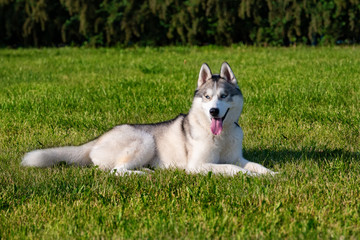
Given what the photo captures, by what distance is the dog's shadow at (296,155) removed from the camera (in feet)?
15.8

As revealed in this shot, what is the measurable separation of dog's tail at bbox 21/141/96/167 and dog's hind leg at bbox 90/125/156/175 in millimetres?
118

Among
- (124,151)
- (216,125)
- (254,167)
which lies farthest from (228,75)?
(124,151)

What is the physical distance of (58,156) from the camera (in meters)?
4.76

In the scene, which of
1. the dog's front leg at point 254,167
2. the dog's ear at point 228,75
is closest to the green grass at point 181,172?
the dog's front leg at point 254,167

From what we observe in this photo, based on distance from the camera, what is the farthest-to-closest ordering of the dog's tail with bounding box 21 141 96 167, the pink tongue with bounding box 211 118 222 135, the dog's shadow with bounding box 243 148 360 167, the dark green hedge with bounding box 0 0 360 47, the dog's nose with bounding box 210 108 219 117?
the dark green hedge with bounding box 0 0 360 47, the dog's shadow with bounding box 243 148 360 167, the dog's tail with bounding box 21 141 96 167, the pink tongue with bounding box 211 118 222 135, the dog's nose with bounding box 210 108 219 117

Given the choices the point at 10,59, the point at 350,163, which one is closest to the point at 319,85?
the point at 350,163

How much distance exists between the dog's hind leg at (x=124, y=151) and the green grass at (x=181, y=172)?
185mm

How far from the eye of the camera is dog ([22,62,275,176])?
4488mm

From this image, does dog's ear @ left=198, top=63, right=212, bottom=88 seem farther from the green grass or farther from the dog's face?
the green grass

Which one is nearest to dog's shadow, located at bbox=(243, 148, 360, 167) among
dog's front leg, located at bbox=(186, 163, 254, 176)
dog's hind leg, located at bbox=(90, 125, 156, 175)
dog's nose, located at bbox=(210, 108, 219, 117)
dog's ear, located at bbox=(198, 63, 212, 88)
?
dog's front leg, located at bbox=(186, 163, 254, 176)

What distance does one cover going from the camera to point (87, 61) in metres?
12.9

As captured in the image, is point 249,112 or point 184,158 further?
point 249,112

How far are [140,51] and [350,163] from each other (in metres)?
11.1

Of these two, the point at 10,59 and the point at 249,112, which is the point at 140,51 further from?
the point at 249,112
